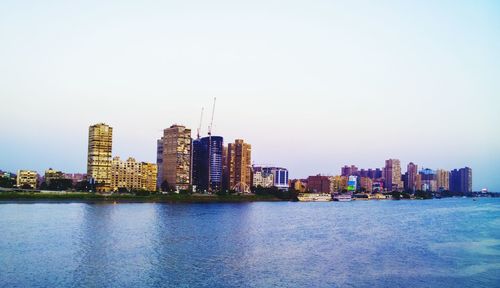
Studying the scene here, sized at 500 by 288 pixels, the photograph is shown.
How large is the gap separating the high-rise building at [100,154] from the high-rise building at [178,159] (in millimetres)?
23942

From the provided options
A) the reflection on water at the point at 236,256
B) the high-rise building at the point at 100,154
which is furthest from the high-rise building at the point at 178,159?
the reflection on water at the point at 236,256

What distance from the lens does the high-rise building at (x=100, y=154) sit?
7101 inches

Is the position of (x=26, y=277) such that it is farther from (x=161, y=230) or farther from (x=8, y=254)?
(x=161, y=230)

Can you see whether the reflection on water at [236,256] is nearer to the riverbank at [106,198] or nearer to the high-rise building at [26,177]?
the riverbank at [106,198]

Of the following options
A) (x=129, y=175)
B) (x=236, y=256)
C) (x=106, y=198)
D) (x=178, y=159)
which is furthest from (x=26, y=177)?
(x=236, y=256)

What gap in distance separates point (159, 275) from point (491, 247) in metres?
35.3

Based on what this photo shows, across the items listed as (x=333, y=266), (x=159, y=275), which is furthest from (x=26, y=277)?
(x=333, y=266)

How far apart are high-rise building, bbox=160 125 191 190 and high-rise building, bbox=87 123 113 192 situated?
23942 millimetres

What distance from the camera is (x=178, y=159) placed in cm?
19300

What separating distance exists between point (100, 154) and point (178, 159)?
3016 centimetres

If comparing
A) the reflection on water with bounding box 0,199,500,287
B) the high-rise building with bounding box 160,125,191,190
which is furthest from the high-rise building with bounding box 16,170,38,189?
the reflection on water with bounding box 0,199,500,287

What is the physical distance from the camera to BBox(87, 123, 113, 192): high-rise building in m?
180

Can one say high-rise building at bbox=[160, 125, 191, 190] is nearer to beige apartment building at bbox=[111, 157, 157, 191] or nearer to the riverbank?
beige apartment building at bbox=[111, 157, 157, 191]

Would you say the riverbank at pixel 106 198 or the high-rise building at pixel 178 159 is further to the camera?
the high-rise building at pixel 178 159
